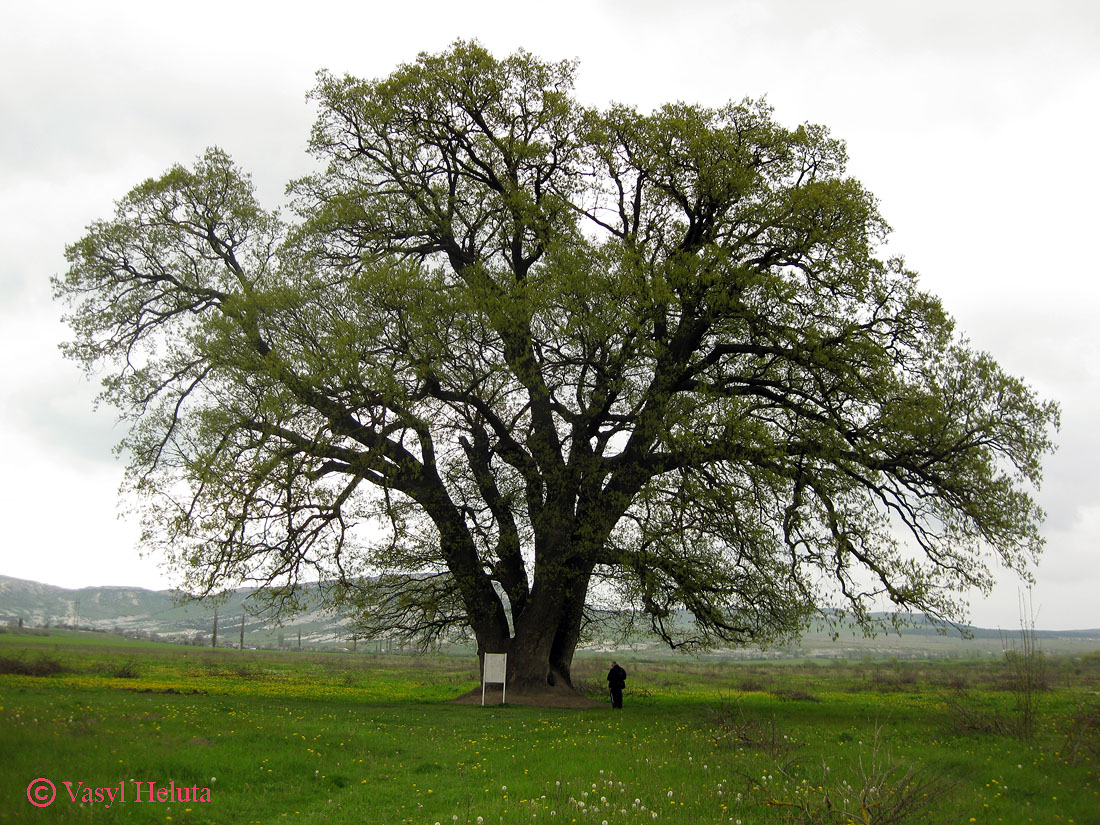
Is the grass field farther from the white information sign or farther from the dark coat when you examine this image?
the dark coat

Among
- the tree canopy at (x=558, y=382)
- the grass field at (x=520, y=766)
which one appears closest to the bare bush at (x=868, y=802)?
the grass field at (x=520, y=766)

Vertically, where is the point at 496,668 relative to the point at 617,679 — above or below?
above

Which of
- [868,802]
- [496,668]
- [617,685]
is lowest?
[617,685]

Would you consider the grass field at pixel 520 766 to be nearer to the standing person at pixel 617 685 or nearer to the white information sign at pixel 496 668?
the white information sign at pixel 496 668

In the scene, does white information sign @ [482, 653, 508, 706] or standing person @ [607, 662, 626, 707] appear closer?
white information sign @ [482, 653, 508, 706]

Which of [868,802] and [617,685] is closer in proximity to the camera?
[868,802]

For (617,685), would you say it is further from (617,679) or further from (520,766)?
(520,766)

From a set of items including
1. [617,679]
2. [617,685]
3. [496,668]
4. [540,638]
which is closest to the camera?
[496,668]

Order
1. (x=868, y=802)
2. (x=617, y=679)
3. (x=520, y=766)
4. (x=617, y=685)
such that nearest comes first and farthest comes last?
(x=868, y=802) < (x=520, y=766) < (x=617, y=685) < (x=617, y=679)

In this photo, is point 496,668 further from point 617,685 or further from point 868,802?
point 868,802

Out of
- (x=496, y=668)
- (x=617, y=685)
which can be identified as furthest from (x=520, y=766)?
(x=617, y=685)

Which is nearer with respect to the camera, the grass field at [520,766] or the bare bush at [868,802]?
the bare bush at [868,802]

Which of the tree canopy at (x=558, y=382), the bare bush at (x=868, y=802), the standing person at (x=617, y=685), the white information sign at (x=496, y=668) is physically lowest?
the standing person at (x=617, y=685)

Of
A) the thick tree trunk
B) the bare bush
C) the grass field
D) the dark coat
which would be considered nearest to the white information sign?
the thick tree trunk
